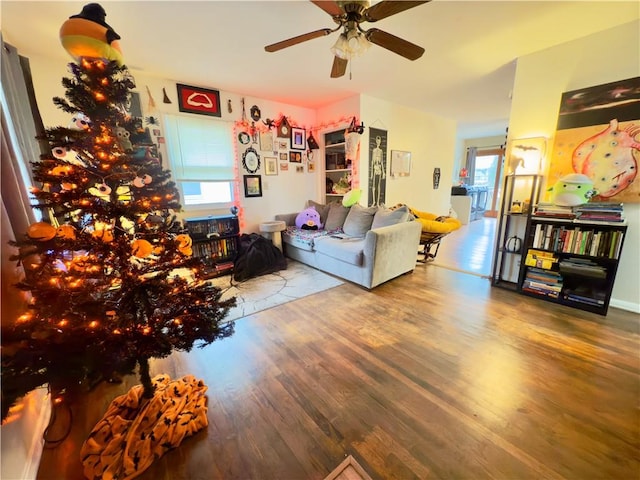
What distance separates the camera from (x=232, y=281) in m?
3.32

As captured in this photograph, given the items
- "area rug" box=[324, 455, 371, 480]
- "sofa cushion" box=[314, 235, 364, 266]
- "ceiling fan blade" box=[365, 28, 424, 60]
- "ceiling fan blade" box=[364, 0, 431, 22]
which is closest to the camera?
"area rug" box=[324, 455, 371, 480]

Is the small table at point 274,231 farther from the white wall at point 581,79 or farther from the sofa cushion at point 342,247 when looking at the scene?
the white wall at point 581,79

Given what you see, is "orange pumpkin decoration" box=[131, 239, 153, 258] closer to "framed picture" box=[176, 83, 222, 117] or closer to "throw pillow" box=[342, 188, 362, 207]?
"framed picture" box=[176, 83, 222, 117]

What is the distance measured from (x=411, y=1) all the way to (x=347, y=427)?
2.34m

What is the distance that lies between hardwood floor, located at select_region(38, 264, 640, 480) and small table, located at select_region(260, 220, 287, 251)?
1.63 m

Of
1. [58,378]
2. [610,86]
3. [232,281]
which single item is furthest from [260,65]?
[610,86]

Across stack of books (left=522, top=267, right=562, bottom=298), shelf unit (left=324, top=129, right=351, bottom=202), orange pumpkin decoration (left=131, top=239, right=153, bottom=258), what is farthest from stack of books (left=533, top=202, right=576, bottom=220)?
orange pumpkin decoration (left=131, top=239, right=153, bottom=258)

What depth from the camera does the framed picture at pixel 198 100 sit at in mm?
3334

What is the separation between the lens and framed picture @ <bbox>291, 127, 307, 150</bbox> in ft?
14.6

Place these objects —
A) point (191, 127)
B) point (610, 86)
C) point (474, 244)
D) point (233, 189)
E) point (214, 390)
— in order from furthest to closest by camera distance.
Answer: point (474, 244) → point (233, 189) → point (191, 127) → point (610, 86) → point (214, 390)

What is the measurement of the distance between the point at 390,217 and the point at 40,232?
308 centimetres

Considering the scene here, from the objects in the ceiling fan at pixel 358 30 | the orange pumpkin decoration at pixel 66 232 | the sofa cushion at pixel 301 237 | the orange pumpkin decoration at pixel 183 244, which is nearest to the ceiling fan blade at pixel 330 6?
the ceiling fan at pixel 358 30

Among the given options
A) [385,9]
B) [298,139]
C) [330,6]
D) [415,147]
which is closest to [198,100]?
[298,139]

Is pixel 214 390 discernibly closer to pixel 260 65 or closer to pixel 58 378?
pixel 58 378
